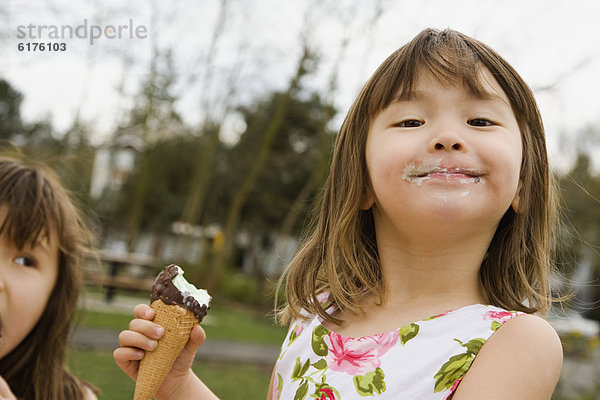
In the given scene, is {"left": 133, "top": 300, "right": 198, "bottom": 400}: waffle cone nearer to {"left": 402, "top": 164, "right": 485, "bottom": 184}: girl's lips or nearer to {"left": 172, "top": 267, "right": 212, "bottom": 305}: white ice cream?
{"left": 172, "top": 267, "right": 212, "bottom": 305}: white ice cream

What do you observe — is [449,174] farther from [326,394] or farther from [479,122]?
[326,394]

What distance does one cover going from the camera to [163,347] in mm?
1644

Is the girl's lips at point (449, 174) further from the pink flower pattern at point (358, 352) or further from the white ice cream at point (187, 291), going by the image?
the white ice cream at point (187, 291)

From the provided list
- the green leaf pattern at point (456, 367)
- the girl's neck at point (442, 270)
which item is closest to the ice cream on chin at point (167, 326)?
the girl's neck at point (442, 270)

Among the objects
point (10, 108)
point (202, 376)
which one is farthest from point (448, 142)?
point (10, 108)

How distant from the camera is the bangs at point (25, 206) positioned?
2135 mm

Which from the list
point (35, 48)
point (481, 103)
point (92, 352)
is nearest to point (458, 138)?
point (481, 103)

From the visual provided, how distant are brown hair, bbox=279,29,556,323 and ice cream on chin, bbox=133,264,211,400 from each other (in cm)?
39

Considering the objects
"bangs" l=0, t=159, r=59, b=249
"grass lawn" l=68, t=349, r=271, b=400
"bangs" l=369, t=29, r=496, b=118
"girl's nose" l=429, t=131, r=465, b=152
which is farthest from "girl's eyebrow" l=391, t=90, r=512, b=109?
"grass lawn" l=68, t=349, r=271, b=400

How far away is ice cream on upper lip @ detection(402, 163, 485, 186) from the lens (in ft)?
4.88

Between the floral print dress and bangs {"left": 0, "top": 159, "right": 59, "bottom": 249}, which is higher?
bangs {"left": 0, "top": 159, "right": 59, "bottom": 249}

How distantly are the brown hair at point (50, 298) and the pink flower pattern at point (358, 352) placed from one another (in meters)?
1.20

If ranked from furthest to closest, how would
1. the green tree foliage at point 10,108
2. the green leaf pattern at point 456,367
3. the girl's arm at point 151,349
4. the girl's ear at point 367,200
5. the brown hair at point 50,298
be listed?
1. the green tree foliage at point 10,108
2. the brown hair at point 50,298
3. the girl's ear at point 367,200
4. the girl's arm at point 151,349
5. the green leaf pattern at point 456,367

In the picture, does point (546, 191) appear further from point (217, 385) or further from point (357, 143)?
point (217, 385)
